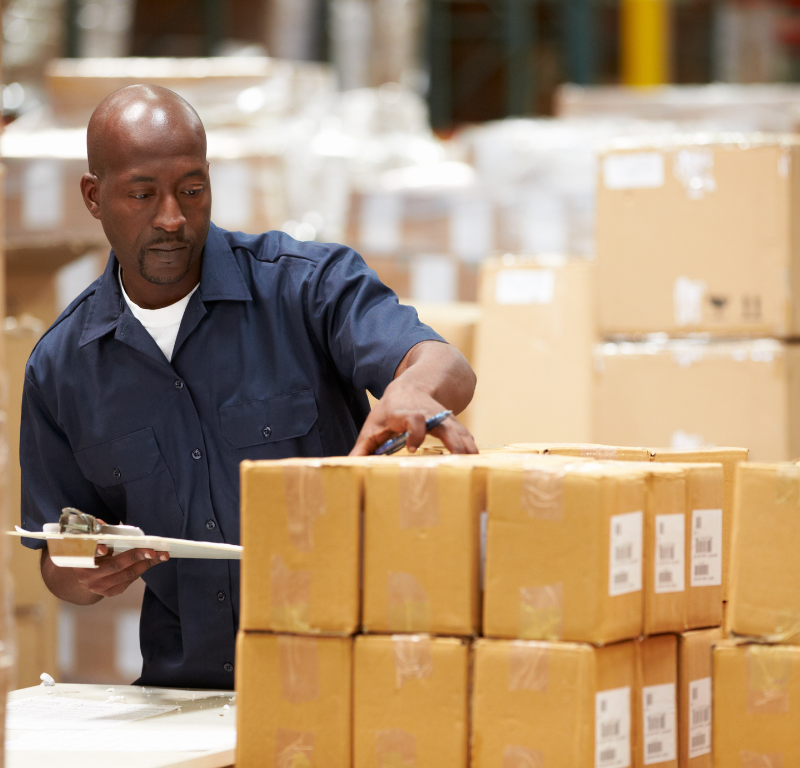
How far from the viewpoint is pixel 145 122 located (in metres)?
2.04

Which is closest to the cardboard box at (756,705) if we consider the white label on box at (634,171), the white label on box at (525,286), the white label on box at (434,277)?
the white label on box at (634,171)

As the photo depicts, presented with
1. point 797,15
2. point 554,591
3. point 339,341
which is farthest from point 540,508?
point 797,15

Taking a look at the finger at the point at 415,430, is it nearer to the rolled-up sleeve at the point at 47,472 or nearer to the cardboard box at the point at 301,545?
the cardboard box at the point at 301,545

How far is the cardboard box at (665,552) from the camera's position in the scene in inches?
57.8

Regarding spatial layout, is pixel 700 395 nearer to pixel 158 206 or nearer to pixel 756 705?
pixel 158 206

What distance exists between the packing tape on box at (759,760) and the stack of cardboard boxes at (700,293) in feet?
6.48

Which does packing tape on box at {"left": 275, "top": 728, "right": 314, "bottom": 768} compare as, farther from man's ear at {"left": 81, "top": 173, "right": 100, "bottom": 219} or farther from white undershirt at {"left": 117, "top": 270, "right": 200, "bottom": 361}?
man's ear at {"left": 81, "top": 173, "right": 100, "bottom": 219}

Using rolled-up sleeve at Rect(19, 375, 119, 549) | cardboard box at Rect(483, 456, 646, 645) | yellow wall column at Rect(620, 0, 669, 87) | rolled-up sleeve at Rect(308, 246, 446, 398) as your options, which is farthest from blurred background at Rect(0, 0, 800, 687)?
yellow wall column at Rect(620, 0, 669, 87)

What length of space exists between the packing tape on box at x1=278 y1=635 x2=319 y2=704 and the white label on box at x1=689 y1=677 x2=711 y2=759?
504 mm

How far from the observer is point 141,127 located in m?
2.04

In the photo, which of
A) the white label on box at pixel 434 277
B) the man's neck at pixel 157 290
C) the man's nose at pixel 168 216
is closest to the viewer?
the man's nose at pixel 168 216

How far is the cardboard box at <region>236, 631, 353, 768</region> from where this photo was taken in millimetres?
1481

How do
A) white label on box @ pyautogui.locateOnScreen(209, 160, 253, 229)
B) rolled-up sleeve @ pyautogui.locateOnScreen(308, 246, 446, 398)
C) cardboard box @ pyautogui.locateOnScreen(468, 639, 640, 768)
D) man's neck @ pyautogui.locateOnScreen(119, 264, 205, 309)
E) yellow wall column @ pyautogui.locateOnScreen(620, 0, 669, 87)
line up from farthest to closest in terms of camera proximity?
yellow wall column @ pyautogui.locateOnScreen(620, 0, 669, 87), white label on box @ pyautogui.locateOnScreen(209, 160, 253, 229), man's neck @ pyautogui.locateOnScreen(119, 264, 205, 309), rolled-up sleeve @ pyautogui.locateOnScreen(308, 246, 446, 398), cardboard box @ pyautogui.locateOnScreen(468, 639, 640, 768)

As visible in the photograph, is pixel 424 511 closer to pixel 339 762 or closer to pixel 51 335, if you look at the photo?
pixel 339 762
